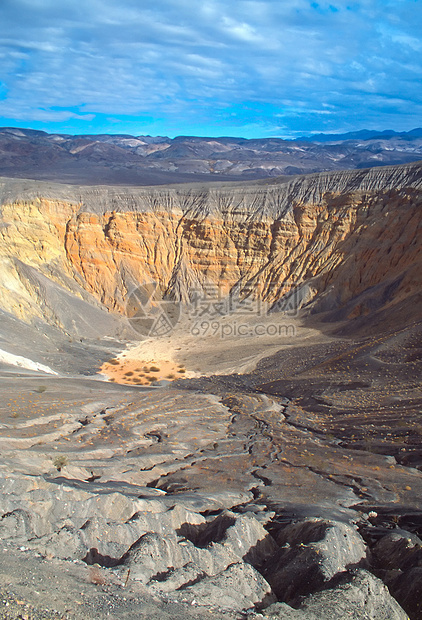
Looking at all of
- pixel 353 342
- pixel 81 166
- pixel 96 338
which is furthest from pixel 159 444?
pixel 81 166

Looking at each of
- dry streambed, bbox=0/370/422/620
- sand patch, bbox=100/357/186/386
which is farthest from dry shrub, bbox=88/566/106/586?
sand patch, bbox=100/357/186/386

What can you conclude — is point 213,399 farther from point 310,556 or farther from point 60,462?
point 310,556

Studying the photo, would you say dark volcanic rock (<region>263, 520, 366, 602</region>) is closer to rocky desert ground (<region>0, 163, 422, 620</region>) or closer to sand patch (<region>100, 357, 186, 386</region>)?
rocky desert ground (<region>0, 163, 422, 620</region>)

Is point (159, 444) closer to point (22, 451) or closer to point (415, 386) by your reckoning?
point (22, 451)

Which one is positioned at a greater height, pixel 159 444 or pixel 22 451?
pixel 22 451

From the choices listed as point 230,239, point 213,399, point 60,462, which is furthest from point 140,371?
point 230,239

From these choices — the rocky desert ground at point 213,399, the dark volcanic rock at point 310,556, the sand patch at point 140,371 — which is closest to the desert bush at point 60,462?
the rocky desert ground at point 213,399

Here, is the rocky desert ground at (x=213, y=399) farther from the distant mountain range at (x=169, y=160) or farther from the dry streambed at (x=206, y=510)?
the distant mountain range at (x=169, y=160)
